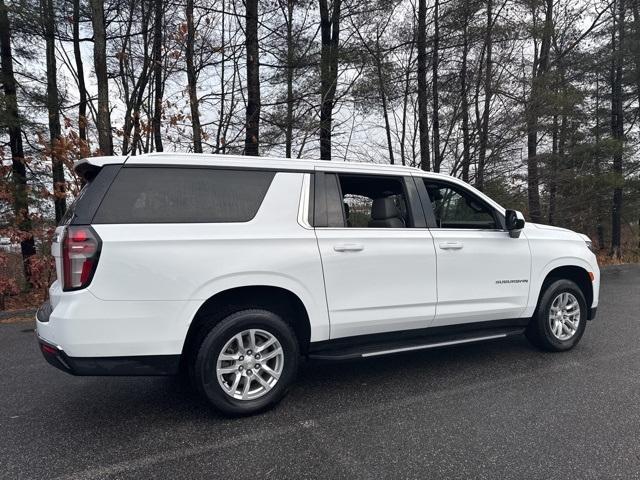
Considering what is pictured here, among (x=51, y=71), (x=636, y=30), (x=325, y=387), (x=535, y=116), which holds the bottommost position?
(x=325, y=387)

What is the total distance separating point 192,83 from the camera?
9.52 meters

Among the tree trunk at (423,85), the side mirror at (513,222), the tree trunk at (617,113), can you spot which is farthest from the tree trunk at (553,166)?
the side mirror at (513,222)

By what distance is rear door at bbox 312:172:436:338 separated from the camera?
3.40 m

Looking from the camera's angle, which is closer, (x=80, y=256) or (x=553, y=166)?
(x=80, y=256)

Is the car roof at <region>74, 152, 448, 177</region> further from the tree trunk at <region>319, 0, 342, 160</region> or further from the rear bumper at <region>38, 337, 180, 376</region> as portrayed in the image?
the tree trunk at <region>319, 0, 342, 160</region>

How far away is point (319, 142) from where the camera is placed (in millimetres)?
11227

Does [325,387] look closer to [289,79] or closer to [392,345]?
[392,345]

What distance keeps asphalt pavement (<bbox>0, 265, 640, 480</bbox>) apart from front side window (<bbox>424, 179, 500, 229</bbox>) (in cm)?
138

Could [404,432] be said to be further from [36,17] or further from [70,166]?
[36,17]

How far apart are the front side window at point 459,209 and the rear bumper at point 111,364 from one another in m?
2.75

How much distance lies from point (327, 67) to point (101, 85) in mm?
5280

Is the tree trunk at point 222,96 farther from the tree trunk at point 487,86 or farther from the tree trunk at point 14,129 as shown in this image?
the tree trunk at point 487,86

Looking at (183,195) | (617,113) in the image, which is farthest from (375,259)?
(617,113)

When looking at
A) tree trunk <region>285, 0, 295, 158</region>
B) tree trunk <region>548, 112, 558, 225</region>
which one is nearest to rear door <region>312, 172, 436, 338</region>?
tree trunk <region>285, 0, 295, 158</region>
